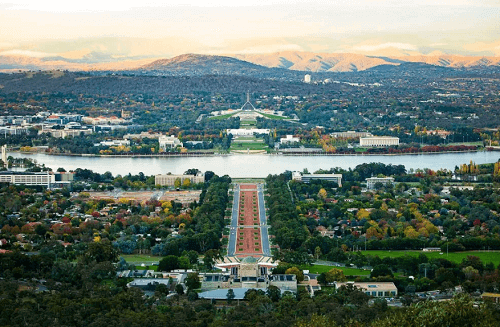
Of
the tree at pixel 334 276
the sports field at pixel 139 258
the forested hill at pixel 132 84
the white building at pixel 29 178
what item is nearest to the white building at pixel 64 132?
the white building at pixel 29 178

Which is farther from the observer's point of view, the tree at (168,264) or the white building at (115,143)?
the white building at (115,143)

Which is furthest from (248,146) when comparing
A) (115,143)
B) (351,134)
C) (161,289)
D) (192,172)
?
(161,289)

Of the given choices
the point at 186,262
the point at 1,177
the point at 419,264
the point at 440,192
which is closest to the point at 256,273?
the point at 186,262

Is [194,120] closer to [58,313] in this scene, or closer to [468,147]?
[468,147]

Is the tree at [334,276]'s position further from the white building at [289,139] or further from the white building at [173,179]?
the white building at [289,139]

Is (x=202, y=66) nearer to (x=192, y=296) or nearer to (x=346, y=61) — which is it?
(x=346, y=61)

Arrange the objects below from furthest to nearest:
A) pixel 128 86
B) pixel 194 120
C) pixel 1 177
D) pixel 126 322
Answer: pixel 128 86 → pixel 194 120 → pixel 1 177 → pixel 126 322
